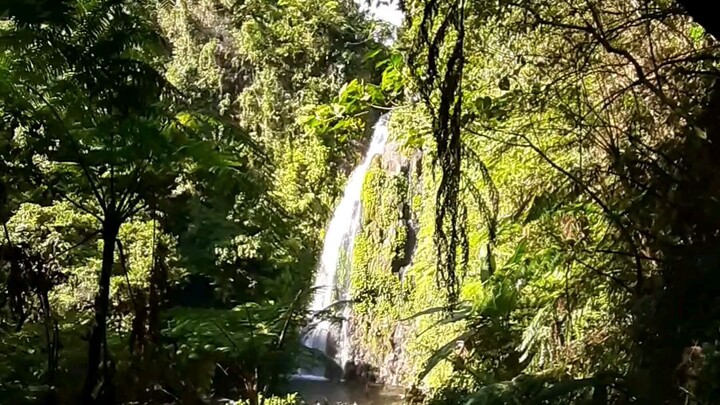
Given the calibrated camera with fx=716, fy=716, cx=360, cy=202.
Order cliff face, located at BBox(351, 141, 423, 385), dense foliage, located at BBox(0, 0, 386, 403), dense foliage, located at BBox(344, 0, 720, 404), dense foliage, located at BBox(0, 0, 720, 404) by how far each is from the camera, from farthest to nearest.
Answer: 1. cliff face, located at BBox(351, 141, 423, 385)
2. dense foliage, located at BBox(0, 0, 386, 403)
3. dense foliage, located at BBox(0, 0, 720, 404)
4. dense foliage, located at BBox(344, 0, 720, 404)

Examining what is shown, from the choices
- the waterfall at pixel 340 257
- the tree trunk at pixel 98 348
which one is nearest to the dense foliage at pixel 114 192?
the tree trunk at pixel 98 348

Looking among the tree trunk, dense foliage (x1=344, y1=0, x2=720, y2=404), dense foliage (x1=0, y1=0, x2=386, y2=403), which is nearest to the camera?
dense foliage (x1=344, y1=0, x2=720, y2=404)

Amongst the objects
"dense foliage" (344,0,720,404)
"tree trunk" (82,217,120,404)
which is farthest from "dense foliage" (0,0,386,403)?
"dense foliage" (344,0,720,404)

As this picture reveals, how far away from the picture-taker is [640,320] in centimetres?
144

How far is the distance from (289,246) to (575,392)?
101 inches

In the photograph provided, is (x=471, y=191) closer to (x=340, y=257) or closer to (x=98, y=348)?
(x=98, y=348)

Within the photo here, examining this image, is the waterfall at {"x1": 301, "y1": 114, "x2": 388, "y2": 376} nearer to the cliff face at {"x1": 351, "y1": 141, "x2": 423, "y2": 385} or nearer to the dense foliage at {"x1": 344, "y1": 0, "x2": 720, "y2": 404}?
the cliff face at {"x1": 351, "y1": 141, "x2": 423, "y2": 385}

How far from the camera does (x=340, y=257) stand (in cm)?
691

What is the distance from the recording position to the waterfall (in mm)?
6656

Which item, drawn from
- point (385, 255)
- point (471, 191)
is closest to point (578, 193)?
point (471, 191)

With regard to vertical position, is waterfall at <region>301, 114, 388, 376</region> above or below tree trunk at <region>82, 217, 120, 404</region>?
above

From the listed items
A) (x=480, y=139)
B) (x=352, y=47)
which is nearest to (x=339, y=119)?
(x=480, y=139)

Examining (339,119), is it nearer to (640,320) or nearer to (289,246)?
(289,246)

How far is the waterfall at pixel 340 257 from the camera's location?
262 inches
